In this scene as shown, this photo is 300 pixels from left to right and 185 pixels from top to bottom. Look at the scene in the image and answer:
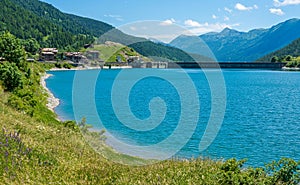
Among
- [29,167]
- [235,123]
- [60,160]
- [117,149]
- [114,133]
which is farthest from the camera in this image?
[235,123]

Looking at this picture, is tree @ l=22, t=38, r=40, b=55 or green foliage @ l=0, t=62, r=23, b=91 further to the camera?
tree @ l=22, t=38, r=40, b=55

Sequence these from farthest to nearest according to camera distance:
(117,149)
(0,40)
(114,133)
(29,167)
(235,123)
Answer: (0,40) < (235,123) < (114,133) < (117,149) < (29,167)

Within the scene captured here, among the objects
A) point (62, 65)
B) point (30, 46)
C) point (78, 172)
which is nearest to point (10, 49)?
point (78, 172)

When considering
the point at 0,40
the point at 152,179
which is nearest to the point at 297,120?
the point at 152,179

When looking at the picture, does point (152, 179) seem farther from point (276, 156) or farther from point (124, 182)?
point (276, 156)

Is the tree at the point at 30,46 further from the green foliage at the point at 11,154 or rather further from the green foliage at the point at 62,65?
the green foliage at the point at 11,154

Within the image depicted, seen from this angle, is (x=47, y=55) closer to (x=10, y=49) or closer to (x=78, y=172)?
(x=10, y=49)

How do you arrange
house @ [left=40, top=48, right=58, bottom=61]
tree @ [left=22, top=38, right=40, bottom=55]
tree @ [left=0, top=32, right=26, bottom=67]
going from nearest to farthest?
tree @ [left=0, top=32, right=26, bottom=67] < house @ [left=40, top=48, right=58, bottom=61] < tree @ [left=22, top=38, right=40, bottom=55]

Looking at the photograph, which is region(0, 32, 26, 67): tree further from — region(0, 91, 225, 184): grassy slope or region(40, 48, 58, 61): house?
region(40, 48, 58, 61): house

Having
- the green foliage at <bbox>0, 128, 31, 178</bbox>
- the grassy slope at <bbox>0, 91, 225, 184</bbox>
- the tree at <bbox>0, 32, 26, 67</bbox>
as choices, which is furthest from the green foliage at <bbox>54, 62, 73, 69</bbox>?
the grassy slope at <bbox>0, 91, 225, 184</bbox>

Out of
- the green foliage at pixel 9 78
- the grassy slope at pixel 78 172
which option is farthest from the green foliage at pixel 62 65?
the grassy slope at pixel 78 172

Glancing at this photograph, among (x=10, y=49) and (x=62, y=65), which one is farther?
(x=62, y=65)

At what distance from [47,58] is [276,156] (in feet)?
Answer: 577

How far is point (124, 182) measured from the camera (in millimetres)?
8719
